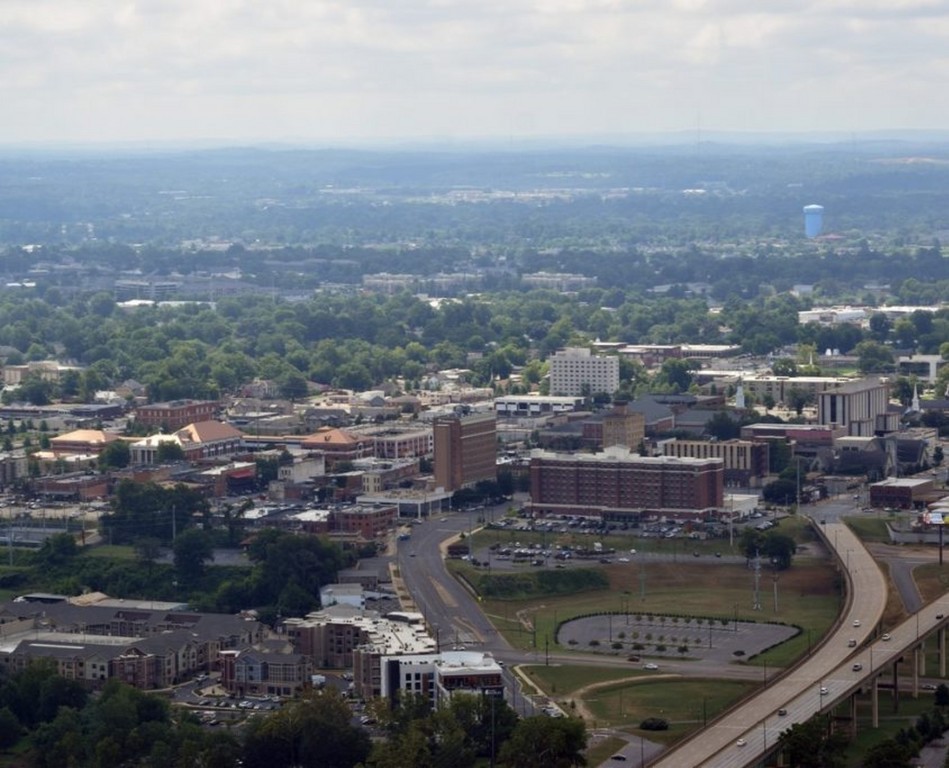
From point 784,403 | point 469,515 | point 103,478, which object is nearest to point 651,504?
point 469,515

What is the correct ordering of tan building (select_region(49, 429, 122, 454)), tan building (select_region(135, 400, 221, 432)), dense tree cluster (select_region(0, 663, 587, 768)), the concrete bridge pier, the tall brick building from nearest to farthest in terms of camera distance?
dense tree cluster (select_region(0, 663, 587, 768)), the concrete bridge pier, the tall brick building, tan building (select_region(49, 429, 122, 454)), tan building (select_region(135, 400, 221, 432))

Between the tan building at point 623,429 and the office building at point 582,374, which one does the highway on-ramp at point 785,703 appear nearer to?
the tan building at point 623,429

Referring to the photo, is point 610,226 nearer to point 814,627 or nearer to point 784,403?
point 784,403

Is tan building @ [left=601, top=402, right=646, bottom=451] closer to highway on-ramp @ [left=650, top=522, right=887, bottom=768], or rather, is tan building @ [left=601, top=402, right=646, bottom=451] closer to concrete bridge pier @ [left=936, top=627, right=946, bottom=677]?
highway on-ramp @ [left=650, top=522, right=887, bottom=768]

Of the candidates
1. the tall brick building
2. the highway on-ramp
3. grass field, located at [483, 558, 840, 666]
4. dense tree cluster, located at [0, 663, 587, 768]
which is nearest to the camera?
→ the highway on-ramp

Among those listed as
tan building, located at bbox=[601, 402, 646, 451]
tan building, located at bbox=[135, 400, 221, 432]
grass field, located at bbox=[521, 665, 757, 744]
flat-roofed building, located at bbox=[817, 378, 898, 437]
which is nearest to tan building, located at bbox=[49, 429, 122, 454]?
tan building, located at bbox=[135, 400, 221, 432]

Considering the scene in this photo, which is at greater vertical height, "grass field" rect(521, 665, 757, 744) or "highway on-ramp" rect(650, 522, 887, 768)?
"highway on-ramp" rect(650, 522, 887, 768)
